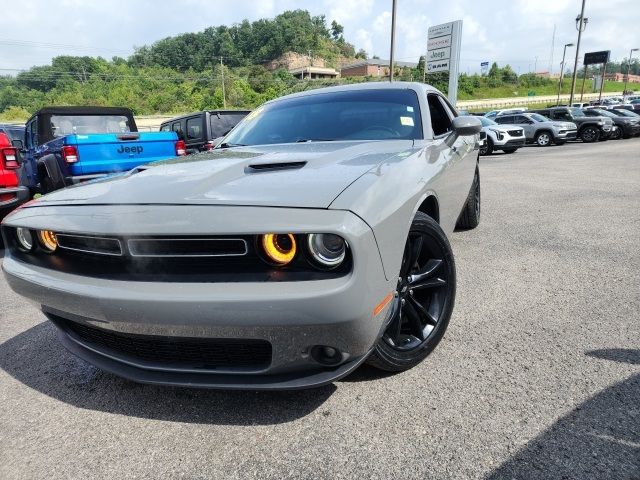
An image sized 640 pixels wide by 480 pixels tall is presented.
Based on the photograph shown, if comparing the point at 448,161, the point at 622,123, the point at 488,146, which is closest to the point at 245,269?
the point at 448,161

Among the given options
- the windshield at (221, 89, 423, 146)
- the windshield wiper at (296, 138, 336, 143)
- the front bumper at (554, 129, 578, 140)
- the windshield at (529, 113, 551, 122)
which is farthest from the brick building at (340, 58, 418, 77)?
the windshield wiper at (296, 138, 336, 143)

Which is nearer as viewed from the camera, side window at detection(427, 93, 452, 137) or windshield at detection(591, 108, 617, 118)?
side window at detection(427, 93, 452, 137)

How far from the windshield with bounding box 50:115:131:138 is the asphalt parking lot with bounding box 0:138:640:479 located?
5527mm

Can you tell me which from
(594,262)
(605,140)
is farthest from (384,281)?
(605,140)

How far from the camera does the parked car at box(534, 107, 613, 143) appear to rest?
19500 mm

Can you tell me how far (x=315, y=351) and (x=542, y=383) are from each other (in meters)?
1.10

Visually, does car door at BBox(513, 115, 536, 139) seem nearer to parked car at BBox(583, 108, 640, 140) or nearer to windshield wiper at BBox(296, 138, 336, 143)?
parked car at BBox(583, 108, 640, 140)

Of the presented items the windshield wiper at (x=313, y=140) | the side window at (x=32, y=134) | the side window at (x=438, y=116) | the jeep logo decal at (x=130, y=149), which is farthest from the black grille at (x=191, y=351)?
the side window at (x=32, y=134)

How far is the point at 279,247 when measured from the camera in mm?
1623

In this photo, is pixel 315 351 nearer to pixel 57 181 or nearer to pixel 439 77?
pixel 57 181

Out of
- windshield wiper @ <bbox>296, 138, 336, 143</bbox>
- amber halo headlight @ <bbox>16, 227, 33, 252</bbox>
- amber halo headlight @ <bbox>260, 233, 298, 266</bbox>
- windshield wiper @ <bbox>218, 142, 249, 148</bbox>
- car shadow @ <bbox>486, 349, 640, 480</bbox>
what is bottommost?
car shadow @ <bbox>486, 349, 640, 480</bbox>

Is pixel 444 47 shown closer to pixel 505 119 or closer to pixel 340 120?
pixel 505 119

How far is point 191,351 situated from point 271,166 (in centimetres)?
91

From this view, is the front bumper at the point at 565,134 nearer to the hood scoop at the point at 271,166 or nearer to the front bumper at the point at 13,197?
the front bumper at the point at 13,197
